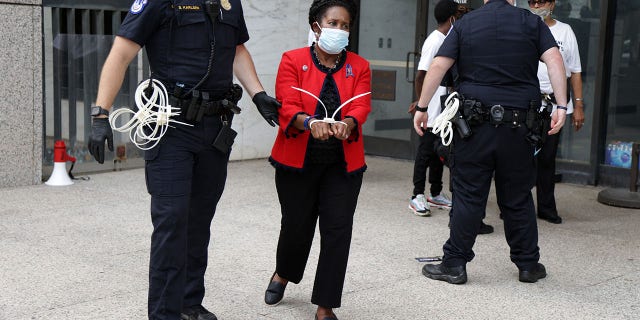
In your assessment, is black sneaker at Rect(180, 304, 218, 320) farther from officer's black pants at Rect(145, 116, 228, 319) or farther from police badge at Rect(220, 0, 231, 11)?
police badge at Rect(220, 0, 231, 11)

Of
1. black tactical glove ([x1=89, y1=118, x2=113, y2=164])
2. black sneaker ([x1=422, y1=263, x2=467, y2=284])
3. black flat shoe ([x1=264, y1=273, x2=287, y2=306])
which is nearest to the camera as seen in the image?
black tactical glove ([x1=89, y1=118, x2=113, y2=164])

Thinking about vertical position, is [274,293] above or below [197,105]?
below

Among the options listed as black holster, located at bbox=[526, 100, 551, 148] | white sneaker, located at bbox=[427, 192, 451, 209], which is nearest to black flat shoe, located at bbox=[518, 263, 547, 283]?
black holster, located at bbox=[526, 100, 551, 148]

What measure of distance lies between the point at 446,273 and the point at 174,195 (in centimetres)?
211

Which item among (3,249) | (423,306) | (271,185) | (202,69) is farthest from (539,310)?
(271,185)

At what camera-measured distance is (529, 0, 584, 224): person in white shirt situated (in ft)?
22.4

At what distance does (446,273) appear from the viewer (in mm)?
5527

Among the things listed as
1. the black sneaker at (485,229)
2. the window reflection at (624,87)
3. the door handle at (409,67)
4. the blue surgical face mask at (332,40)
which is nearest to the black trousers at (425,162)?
the black sneaker at (485,229)

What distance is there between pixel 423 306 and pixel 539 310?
0.65 metres

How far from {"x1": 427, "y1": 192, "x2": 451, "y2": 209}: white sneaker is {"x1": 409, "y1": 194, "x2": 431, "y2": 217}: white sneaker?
29 centimetres

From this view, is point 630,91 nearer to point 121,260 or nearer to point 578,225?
point 578,225

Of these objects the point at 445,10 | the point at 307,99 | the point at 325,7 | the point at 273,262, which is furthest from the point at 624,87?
the point at 307,99

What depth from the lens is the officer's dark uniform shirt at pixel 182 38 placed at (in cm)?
404

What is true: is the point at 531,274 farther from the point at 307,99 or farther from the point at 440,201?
the point at 440,201
